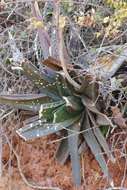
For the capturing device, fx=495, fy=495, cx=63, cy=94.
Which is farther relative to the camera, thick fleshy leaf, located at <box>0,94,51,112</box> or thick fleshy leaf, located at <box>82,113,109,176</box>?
thick fleshy leaf, located at <box>0,94,51,112</box>

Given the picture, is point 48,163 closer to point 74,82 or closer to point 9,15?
point 74,82

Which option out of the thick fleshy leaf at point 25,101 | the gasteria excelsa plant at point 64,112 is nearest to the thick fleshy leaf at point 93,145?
the gasteria excelsa plant at point 64,112

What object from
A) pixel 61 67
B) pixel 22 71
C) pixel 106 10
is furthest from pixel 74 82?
pixel 106 10

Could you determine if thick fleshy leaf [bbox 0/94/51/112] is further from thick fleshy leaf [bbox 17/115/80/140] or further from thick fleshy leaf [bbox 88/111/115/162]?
thick fleshy leaf [bbox 88/111/115/162]

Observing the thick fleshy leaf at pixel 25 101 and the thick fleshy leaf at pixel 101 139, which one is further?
the thick fleshy leaf at pixel 25 101

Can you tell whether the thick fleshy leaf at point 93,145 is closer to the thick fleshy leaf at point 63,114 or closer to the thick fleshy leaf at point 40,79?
the thick fleshy leaf at point 63,114

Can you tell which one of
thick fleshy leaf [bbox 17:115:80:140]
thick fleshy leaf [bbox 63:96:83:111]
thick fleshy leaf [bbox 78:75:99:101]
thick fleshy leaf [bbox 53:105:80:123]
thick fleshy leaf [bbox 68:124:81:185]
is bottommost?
thick fleshy leaf [bbox 68:124:81:185]

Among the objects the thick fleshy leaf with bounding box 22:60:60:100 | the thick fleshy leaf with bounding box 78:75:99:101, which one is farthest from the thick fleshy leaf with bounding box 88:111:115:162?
the thick fleshy leaf with bounding box 22:60:60:100
